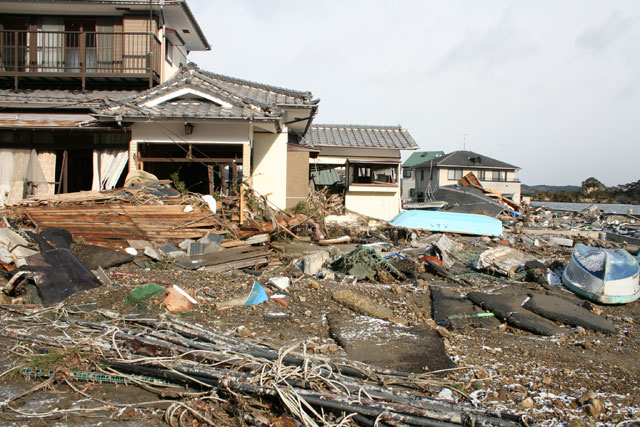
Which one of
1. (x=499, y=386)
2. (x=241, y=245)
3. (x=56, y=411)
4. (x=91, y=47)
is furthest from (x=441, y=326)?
(x=91, y=47)

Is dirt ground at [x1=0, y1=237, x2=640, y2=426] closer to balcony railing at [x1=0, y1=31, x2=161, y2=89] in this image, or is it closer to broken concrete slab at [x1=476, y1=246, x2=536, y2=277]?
broken concrete slab at [x1=476, y1=246, x2=536, y2=277]

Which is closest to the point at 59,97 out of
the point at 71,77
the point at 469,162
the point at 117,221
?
the point at 71,77

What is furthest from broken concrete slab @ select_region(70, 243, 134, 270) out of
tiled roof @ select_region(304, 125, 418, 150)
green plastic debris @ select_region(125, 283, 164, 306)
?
tiled roof @ select_region(304, 125, 418, 150)

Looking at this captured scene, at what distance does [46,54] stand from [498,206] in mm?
17631

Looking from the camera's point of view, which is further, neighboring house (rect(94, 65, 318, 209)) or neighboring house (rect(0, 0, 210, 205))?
neighboring house (rect(0, 0, 210, 205))

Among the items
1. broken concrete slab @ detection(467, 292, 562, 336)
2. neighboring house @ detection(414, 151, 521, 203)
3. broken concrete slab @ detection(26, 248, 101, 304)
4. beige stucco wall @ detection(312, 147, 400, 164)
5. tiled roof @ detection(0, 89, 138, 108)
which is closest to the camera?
broken concrete slab @ detection(467, 292, 562, 336)

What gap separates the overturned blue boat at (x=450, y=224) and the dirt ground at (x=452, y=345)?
5.14 metres

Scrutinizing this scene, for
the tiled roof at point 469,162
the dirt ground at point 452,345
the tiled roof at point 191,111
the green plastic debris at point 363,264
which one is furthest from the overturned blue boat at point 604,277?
the tiled roof at point 469,162

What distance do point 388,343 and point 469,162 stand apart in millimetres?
33817

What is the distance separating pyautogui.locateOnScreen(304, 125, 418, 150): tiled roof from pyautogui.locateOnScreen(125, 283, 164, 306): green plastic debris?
468 inches

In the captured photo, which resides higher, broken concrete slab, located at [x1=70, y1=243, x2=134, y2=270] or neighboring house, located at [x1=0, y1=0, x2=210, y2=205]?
neighboring house, located at [x1=0, y1=0, x2=210, y2=205]

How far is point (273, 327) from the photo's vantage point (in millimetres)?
5297

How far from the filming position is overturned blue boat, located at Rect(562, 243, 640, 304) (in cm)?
670

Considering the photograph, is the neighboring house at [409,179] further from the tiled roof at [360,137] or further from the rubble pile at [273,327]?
the rubble pile at [273,327]
